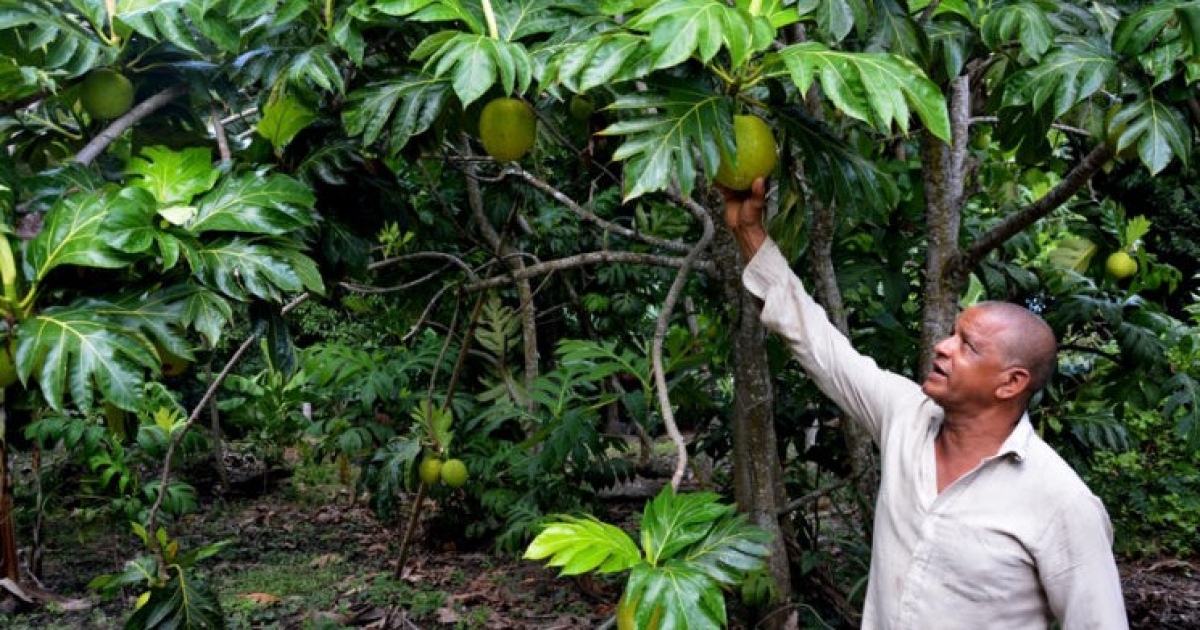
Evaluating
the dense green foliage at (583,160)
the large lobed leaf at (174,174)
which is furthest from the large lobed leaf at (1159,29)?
the large lobed leaf at (174,174)

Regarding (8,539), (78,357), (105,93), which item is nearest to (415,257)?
(105,93)

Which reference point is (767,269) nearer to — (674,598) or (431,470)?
(674,598)

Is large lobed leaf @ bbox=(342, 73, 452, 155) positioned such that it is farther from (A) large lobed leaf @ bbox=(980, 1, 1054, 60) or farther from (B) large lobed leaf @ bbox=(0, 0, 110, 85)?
(A) large lobed leaf @ bbox=(980, 1, 1054, 60)

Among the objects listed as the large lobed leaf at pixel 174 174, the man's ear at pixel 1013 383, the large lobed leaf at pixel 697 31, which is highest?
the large lobed leaf at pixel 697 31

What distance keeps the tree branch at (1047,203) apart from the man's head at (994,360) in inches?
18.2

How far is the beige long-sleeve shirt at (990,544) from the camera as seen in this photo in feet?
5.32

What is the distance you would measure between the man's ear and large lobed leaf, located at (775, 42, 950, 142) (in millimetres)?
472

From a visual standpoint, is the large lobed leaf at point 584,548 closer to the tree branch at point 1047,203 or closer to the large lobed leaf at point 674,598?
the large lobed leaf at point 674,598

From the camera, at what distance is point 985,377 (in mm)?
1728

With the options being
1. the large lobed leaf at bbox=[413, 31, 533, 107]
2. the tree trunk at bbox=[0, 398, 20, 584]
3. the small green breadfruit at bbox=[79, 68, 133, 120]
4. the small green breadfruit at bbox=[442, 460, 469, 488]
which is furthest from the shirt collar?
the tree trunk at bbox=[0, 398, 20, 584]

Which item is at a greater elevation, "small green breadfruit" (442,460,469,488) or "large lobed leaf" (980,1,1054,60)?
"large lobed leaf" (980,1,1054,60)

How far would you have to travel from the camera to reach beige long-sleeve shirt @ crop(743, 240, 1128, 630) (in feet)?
5.32

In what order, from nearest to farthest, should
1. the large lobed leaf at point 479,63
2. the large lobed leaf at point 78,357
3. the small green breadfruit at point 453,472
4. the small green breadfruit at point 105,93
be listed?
the large lobed leaf at point 78,357
the large lobed leaf at point 479,63
the small green breadfruit at point 105,93
the small green breadfruit at point 453,472

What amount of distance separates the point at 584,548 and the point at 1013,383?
0.79 m
